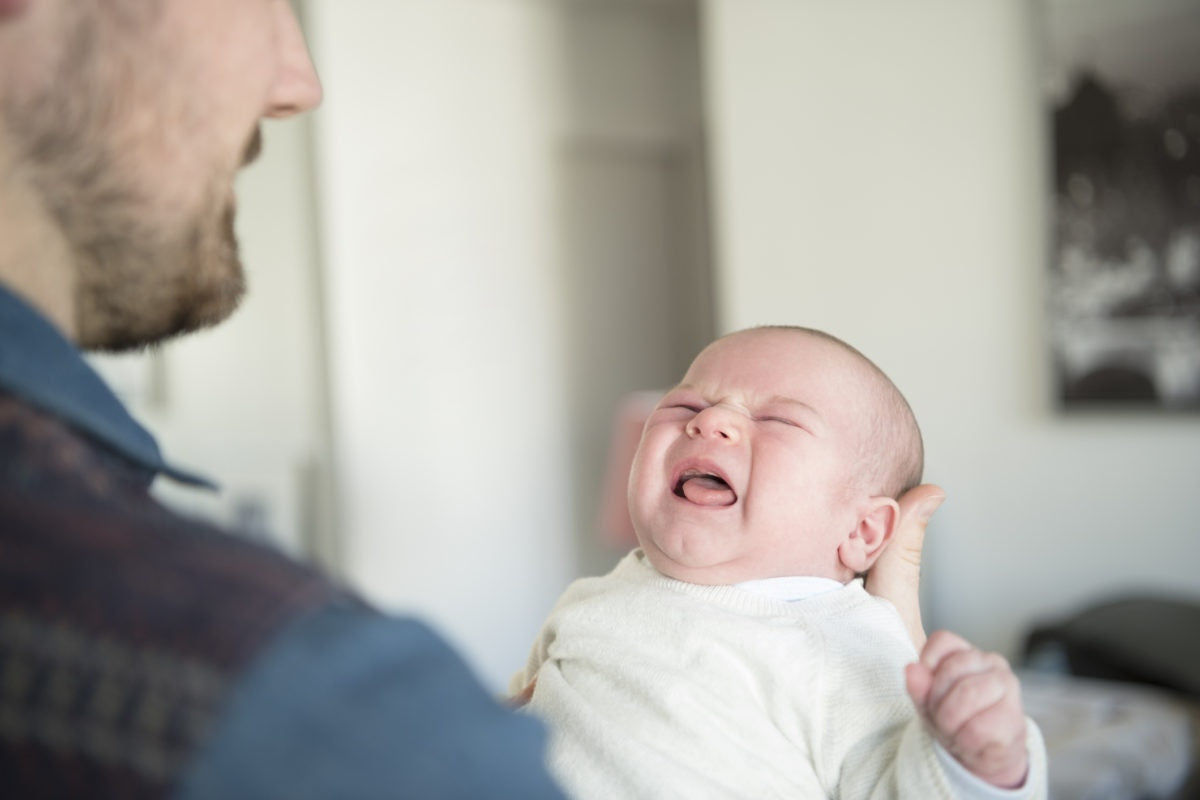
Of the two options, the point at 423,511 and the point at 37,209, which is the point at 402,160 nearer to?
the point at 423,511

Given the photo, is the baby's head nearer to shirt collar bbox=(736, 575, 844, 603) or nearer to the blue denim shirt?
shirt collar bbox=(736, 575, 844, 603)

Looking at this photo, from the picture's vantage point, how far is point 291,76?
809 mm

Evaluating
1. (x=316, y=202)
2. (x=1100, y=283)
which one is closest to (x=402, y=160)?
(x=316, y=202)

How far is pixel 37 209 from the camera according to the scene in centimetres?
Answer: 64

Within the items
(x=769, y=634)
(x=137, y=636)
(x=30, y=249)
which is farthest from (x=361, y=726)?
(x=769, y=634)

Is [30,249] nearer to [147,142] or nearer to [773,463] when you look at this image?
[147,142]

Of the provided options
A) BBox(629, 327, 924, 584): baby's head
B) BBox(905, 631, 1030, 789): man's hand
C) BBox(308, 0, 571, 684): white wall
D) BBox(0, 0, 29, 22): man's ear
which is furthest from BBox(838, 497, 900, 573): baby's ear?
BBox(308, 0, 571, 684): white wall

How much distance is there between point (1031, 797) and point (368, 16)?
3.70 m

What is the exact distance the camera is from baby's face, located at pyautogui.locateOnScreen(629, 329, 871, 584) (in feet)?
3.07

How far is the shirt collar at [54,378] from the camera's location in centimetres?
52

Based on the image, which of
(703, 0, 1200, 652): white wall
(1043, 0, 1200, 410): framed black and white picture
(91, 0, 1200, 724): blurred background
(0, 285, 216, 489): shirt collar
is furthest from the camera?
(91, 0, 1200, 724): blurred background

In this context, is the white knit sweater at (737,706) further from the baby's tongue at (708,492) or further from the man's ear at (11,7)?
the man's ear at (11,7)

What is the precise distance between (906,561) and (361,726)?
2.28 feet

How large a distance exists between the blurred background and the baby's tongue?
2104 mm
